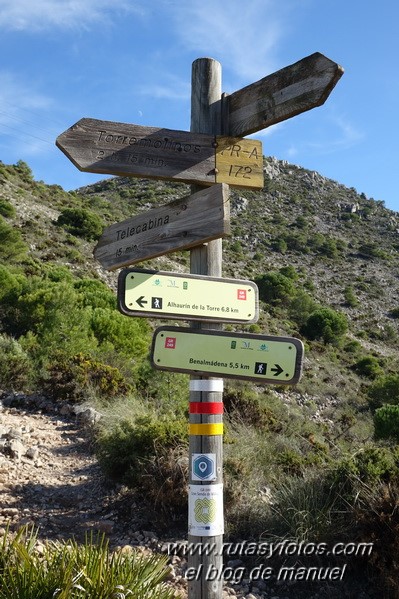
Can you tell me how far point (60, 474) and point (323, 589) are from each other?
3562 millimetres

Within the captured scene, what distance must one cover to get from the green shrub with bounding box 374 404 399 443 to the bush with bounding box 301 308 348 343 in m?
21.6

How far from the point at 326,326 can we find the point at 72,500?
33366 millimetres

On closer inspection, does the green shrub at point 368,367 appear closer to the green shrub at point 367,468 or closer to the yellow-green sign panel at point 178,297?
the green shrub at point 367,468

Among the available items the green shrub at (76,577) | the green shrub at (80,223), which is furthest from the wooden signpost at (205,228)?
the green shrub at (80,223)

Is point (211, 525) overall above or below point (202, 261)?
below

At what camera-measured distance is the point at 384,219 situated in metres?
63.9

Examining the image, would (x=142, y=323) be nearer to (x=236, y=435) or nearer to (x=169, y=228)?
(x=236, y=435)

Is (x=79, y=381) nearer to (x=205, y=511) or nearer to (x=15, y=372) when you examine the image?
(x=15, y=372)

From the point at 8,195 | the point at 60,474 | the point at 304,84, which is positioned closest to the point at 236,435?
the point at 60,474

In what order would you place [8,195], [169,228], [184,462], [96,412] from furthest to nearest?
[8,195], [96,412], [184,462], [169,228]

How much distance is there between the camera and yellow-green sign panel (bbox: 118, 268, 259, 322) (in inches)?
127

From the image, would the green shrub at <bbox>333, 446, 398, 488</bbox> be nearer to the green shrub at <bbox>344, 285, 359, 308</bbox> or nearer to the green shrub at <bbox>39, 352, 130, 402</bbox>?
the green shrub at <bbox>39, 352, 130, 402</bbox>

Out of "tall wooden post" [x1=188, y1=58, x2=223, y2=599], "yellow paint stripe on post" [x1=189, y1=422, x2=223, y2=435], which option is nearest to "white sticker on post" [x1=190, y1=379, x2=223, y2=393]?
"tall wooden post" [x1=188, y1=58, x2=223, y2=599]

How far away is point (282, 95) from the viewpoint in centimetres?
330
